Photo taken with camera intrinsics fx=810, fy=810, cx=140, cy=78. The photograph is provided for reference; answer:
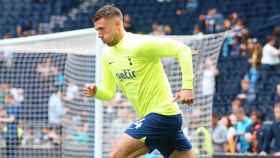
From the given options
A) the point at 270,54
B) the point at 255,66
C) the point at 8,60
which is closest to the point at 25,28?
the point at 255,66

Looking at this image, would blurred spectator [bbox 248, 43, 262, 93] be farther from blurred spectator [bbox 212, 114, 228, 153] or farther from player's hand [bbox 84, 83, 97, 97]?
player's hand [bbox 84, 83, 97, 97]

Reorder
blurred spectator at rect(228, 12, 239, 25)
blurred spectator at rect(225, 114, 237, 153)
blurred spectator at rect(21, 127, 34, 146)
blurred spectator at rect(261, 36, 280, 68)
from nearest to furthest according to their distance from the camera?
1. blurred spectator at rect(21, 127, 34, 146)
2. blurred spectator at rect(225, 114, 237, 153)
3. blurred spectator at rect(261, 36, 280, 68)
4. blurred spectator at rect(228, 12, 239, 25)

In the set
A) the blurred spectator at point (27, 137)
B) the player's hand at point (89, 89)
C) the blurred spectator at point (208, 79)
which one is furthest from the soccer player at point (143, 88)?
the blurred spectator at point (27, 137)

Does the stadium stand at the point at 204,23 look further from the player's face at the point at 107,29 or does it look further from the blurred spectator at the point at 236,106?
the player's face at the point at 107,29

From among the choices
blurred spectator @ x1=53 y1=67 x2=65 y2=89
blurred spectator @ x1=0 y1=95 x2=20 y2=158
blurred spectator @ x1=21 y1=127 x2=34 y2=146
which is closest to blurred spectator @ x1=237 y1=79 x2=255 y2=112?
blurred spectator @ x1=53 y1=67 x2=65 y2=89

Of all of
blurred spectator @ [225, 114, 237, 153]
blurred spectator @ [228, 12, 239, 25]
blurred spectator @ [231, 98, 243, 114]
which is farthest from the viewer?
blurred spectator @ [228, 12, 239, 25]

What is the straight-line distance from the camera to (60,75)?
483 inches

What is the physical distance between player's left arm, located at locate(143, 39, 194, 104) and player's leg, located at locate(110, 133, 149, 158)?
53 centimetres

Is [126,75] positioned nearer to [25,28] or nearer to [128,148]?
[128,148]

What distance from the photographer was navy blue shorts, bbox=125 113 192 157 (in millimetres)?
6168

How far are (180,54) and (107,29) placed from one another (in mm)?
617

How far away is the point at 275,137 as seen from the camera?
11.1 meters

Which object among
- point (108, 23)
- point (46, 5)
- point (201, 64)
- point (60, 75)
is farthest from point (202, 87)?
point (46, 5)

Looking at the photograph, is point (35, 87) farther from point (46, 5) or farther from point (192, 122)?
point (46, 5)
